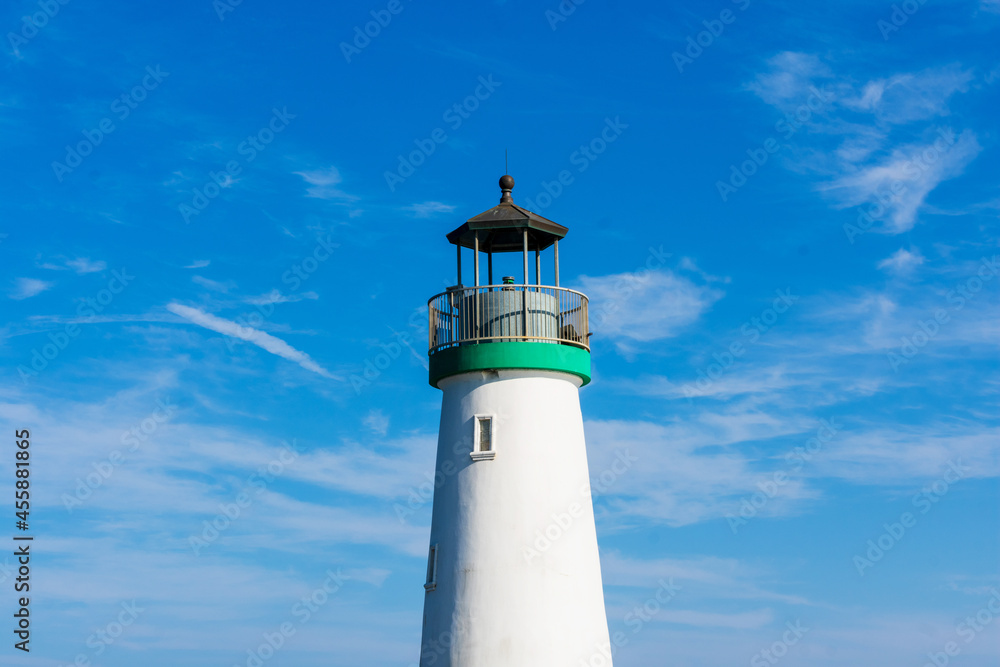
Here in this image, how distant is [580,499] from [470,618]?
306cm

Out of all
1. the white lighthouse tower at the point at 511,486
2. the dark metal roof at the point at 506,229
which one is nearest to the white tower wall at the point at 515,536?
the white lighthouse tower at the point at 511,486

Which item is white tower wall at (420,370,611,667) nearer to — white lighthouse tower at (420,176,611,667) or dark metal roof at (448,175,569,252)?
white lighthouse tower at (420,176,611,667)

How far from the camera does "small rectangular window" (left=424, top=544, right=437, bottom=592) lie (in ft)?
80.8

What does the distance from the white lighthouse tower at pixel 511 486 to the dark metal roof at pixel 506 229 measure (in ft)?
0.13

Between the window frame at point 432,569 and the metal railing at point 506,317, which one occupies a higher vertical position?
the metal railing at point 506,317

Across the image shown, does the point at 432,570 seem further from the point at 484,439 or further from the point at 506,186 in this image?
the point at 506,186

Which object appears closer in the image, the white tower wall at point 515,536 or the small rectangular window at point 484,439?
the white tower wall at point 515,536

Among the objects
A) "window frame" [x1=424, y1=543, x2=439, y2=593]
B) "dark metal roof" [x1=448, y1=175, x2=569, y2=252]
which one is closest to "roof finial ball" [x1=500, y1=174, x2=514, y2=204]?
"dark metal roof" [x1=448, y1=175, x2=569, y2=252]

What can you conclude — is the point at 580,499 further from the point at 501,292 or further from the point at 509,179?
the point at 509,179

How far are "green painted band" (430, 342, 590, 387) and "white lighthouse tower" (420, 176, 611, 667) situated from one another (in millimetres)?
24

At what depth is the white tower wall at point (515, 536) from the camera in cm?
2378

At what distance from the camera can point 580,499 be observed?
24938 mm

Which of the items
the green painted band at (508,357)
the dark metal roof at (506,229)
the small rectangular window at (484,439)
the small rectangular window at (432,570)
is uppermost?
the dark metal roof at (506,229)

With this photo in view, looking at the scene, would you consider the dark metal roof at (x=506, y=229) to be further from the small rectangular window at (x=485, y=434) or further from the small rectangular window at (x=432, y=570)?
the small rectangular window at (x=432, y=570)
